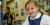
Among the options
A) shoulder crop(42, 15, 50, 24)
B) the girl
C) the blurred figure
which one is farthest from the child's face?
the blurred figure

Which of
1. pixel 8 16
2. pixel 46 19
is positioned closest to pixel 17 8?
pixel 8 16

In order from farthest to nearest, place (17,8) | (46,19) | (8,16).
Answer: (8,16) → (17,8) → (46,19)

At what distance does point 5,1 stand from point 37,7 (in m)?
0.52

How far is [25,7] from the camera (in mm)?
1190

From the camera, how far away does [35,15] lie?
3.72 ft

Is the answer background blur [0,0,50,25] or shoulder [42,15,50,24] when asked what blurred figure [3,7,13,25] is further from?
shoulder [42,15,50,24]

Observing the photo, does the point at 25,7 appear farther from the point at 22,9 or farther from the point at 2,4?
the point at 2,4

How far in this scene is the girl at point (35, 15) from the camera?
42.3 inches

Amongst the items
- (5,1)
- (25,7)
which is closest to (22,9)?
(25,7)

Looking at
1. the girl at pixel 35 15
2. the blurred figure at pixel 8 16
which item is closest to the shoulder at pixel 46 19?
the girl at pixel 35 15

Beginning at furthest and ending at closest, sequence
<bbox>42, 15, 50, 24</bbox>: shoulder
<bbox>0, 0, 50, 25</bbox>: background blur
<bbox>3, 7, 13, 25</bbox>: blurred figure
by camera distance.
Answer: <bbox>3, 7, 13, 25</bbox>: blurred figure, <bbox>0, 0, 50, 25</bbox>: background blur, <bbox>42, 15, 50, 24</bbox>: shoulder

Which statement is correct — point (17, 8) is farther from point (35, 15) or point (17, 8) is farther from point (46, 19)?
point (46, 19)

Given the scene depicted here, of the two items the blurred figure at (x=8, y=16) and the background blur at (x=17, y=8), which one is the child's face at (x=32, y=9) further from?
the blurred figure at (x=8, y=16)

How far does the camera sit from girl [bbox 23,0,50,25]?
108 cm
